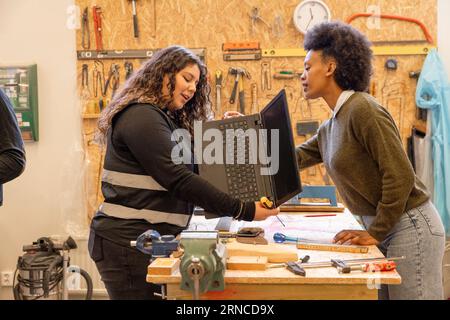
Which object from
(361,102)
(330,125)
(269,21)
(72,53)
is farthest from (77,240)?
(361,102)

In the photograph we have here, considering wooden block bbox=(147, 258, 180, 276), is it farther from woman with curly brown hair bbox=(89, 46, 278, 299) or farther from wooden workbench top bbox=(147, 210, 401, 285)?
woman with curly brown hair bbox=(89, 46, 278, 299)

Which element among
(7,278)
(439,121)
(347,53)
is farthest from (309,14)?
(7,278)

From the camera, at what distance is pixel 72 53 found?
335 cm

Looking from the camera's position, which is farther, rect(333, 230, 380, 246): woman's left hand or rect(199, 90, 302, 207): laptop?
rect(199, 90, 302, 207): laptop

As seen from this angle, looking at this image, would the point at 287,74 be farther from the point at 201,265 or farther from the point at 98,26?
the point at 201,265

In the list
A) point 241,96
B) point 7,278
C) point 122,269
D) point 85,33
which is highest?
point 85,33

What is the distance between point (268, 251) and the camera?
1.54 metres

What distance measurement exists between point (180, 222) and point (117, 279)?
262 mm

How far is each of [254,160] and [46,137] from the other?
1.93m

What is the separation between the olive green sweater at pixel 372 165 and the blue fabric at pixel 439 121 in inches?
56.5

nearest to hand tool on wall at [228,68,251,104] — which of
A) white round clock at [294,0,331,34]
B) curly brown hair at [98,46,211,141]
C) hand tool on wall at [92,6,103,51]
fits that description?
white round clock at [294,0,331,34]

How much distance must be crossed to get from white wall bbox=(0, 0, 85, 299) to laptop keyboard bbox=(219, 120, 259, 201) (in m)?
1.72

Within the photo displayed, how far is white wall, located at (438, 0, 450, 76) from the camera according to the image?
10.4 ft

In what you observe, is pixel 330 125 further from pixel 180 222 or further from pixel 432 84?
pixel 432 84
